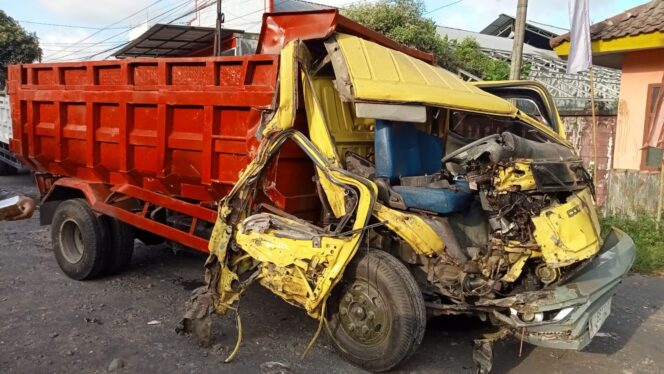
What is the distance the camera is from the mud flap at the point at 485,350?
3.38 m

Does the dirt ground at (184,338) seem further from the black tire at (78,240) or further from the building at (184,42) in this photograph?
the building at (184,42)

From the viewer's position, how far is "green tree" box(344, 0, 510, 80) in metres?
17.8

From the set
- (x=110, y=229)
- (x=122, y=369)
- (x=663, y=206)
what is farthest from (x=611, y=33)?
(x=122, y=369)

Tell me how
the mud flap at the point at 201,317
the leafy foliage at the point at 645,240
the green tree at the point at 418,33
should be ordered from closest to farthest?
the mud flap at the point at 201,317 → the leafy foliage at the point at 645,240 → the green tree at the point at 418,33

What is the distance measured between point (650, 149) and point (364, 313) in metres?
7.03

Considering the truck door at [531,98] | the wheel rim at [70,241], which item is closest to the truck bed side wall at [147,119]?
the wheel rim at [70,241]

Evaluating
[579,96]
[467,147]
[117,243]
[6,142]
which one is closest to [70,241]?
[117,243]

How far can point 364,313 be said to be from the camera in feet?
11.8

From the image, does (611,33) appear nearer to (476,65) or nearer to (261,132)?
(261,132)

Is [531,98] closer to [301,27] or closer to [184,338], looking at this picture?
[301,27]

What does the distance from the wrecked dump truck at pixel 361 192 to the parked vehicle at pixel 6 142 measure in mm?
8235

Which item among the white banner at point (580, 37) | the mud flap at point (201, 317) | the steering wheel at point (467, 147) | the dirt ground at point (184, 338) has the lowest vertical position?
the dirt ground at point (184, 338)

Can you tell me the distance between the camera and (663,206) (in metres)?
8.05

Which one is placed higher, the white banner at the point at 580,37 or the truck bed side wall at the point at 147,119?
the white banner at the point at 580,37
